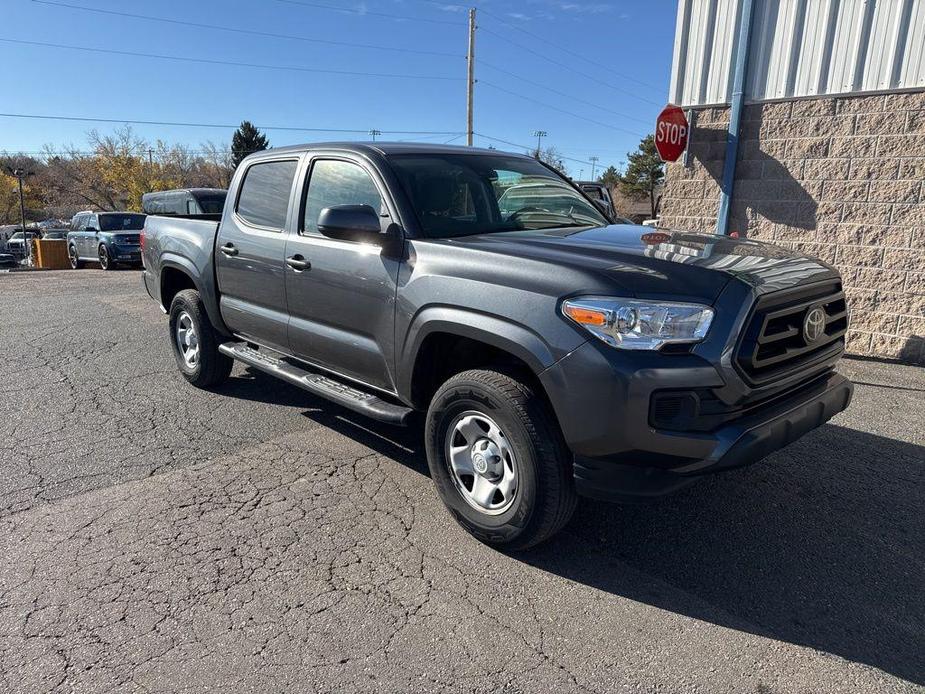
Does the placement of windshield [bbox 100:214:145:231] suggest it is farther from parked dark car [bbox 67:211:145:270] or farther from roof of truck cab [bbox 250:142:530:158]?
roof of truck cab [bbox 250:142:530:158]

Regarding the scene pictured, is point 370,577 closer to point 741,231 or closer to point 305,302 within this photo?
point 305,302

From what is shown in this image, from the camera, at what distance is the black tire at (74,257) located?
21056mm

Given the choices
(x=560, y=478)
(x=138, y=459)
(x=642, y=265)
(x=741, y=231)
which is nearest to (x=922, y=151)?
(x=741, y=231)

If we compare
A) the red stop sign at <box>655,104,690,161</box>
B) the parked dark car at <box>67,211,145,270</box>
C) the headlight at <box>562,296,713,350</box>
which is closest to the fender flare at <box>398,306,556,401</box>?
the headlight at <box>562,296,713,350</box>

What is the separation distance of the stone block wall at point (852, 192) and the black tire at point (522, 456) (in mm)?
5697

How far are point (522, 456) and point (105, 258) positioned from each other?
19.8 m

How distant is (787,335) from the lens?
2877mm

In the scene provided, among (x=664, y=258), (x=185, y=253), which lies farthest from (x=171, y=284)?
(x=664, y=258)

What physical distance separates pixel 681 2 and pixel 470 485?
6.87m

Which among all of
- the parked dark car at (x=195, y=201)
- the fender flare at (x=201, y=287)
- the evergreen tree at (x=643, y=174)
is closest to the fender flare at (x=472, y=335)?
the fender flare at (x=201, y=287)

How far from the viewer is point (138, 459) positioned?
4.20 metres

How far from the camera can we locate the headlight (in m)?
2.58

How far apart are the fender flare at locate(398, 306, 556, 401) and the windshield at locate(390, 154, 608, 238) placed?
0.57 m

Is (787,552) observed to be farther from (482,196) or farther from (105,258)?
(105,258)
